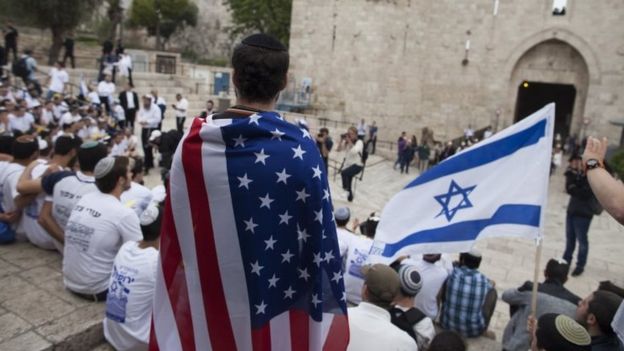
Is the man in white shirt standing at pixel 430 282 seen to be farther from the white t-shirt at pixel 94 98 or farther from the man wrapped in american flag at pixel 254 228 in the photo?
the white t-shirt at pixel 94 98

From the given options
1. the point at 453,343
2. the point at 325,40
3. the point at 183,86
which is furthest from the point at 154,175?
the point at 325,40

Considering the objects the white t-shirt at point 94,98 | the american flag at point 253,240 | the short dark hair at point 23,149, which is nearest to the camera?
the american flag at point 253,240

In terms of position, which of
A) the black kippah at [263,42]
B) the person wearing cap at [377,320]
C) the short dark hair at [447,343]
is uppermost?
the black kippah at [263,42]

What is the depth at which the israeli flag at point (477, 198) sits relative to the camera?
3.62 m

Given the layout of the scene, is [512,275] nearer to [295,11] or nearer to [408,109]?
[408,109]

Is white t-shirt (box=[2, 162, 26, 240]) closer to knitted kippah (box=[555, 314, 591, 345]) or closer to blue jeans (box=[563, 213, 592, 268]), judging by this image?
knitted kippah (box=[555, 314, 591, 345])

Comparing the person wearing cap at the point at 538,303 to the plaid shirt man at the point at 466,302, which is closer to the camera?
the person wearing cap at the point at 538,303

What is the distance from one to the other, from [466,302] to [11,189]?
4.28 metres

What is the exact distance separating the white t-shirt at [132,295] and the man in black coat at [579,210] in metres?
6.41

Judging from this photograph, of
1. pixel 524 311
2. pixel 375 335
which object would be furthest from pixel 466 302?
pixel 375 335

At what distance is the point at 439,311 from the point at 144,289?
9.11 ft

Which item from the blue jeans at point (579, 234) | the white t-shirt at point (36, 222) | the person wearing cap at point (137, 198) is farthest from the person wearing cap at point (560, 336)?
the blue jeans at point (579, 234)

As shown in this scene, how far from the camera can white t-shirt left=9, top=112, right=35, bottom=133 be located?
9916mm

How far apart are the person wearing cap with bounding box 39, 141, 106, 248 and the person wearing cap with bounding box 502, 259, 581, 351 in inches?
140
